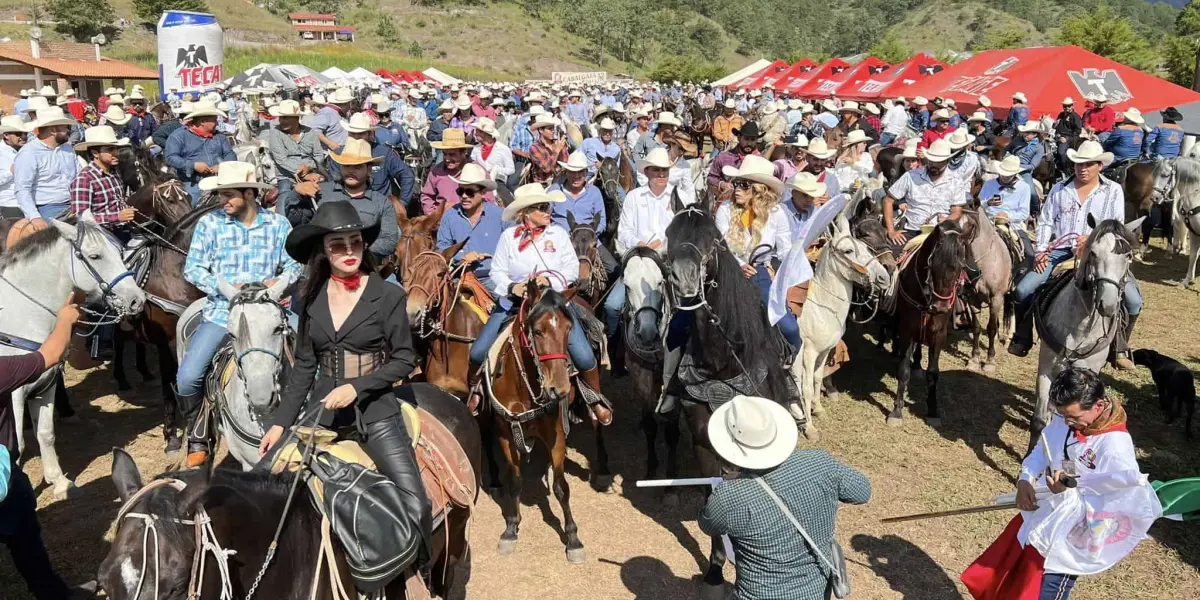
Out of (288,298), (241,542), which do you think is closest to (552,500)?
(288,298)

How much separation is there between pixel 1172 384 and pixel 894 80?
19.4m

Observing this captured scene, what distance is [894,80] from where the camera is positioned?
25.0 metres

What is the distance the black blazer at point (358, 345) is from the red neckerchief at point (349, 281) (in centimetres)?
6

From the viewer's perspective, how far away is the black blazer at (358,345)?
154 inches

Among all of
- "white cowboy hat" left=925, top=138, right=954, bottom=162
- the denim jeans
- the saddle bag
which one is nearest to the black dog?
"white cowboy hat" left=925, top=138, right=954, bottom=162

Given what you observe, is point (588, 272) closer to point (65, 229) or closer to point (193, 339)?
point (193, 339)

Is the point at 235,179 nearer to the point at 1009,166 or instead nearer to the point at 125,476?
the point at 125,476

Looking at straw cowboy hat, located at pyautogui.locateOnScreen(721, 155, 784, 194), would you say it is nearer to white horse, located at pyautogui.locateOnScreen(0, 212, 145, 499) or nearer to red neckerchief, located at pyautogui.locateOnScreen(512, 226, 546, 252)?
red neckerchief, located at pyautogui.locateOnScreen(512, 226, 546, 252)

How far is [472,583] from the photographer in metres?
5.67

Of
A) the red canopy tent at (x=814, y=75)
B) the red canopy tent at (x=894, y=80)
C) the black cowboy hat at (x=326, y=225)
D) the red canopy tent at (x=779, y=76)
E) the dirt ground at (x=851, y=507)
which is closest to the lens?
the black cowboy hat at (x=326, y=225)

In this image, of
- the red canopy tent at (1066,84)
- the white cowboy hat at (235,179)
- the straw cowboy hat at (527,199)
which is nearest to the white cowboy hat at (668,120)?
the straw cowboy hat at (527,199)

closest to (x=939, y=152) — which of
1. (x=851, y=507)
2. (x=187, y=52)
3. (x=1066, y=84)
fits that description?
(x=851, y=507)

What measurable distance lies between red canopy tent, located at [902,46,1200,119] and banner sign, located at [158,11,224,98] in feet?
75.2

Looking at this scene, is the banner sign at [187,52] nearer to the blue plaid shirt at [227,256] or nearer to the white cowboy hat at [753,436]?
the blue plaid shirt at [227,256]
